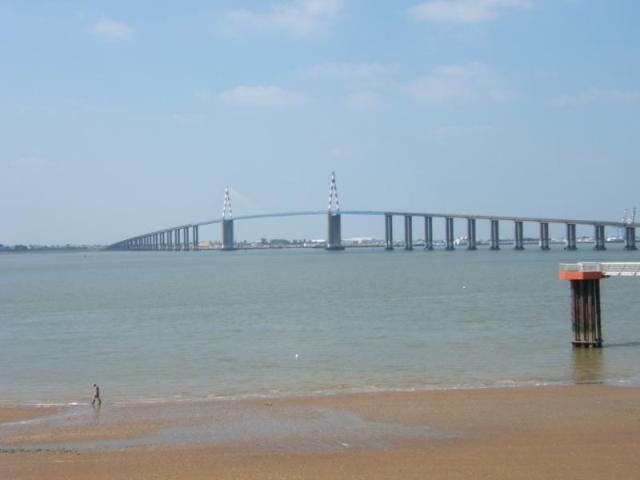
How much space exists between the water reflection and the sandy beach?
1.65 meters

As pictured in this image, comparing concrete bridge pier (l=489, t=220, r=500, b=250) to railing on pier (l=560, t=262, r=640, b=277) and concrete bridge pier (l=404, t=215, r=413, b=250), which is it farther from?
railing on pier (l=560, t=262, r=640, b=277)

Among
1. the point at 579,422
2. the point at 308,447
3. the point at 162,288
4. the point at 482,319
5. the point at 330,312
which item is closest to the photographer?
the point at 308,447

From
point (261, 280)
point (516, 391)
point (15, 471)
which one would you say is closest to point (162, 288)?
point (261, 280)

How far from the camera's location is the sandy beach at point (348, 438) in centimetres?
1267

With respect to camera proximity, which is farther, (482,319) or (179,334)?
(482,319)

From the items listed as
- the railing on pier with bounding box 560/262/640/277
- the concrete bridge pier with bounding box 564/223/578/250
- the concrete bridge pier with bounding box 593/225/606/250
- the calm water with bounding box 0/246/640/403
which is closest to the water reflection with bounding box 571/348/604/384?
the calm water with bounding box 0/246/640/403

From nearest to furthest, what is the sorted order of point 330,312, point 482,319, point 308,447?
point 308,447, point 482,319, point 330,312

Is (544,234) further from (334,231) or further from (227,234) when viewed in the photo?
(227,234)

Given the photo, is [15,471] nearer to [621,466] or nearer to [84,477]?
[84,477]

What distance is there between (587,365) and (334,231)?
489 feet

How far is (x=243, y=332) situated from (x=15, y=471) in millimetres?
21615

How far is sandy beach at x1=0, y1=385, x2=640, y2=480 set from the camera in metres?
12.7

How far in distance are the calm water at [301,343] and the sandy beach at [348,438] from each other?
246 cm

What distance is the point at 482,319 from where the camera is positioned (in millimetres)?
37438
